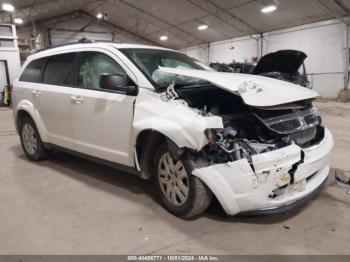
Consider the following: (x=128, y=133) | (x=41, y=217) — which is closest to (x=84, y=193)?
(x=41, y=217)

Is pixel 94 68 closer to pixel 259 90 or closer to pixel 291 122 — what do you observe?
pixel 259 90

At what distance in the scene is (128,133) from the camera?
2.73 m

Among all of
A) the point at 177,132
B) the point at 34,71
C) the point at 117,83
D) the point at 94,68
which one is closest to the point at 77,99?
the point at 94,68

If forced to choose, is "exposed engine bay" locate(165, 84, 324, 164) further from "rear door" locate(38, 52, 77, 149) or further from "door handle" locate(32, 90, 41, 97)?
"door handle" locate(32, 90, 41, 97)

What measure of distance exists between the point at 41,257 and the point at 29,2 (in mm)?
15588

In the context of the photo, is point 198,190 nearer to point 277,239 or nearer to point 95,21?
point 277,239

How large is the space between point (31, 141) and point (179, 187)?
2753 mm

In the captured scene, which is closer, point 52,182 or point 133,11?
point 52,182

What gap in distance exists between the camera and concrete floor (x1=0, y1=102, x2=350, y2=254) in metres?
2.13

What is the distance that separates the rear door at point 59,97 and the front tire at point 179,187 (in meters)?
1.34

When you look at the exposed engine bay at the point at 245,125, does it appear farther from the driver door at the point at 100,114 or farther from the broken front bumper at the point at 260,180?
the driver door at the point at 100,114

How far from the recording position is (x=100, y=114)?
2945mm

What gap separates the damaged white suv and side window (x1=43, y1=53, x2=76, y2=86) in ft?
0.08

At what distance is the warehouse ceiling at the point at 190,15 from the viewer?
1318 centimetres
